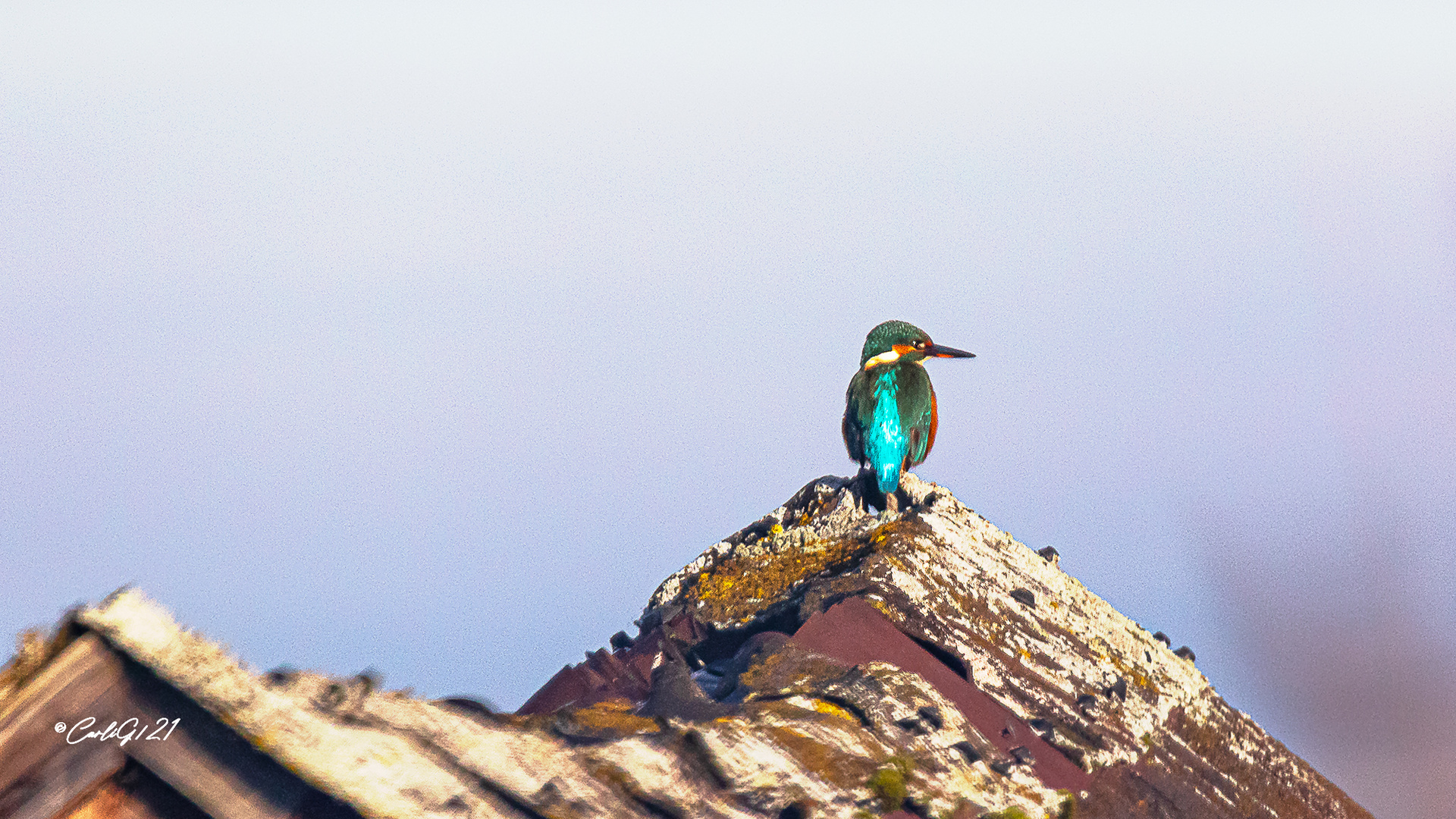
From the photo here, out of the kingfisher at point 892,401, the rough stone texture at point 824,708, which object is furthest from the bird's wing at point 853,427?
the rough stone texture at point 824,708

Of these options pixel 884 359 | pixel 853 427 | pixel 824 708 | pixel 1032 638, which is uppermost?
pixel 884 359

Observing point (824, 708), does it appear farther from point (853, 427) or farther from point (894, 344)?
point (894, 344)

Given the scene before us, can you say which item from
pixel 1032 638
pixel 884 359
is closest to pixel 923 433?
pixel 884 359

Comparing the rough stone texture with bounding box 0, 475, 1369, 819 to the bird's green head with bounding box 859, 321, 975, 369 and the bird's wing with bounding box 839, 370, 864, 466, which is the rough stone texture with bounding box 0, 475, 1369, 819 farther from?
the bird's green head with bounding box 859, 321, 975, 369

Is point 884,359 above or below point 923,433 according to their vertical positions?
above

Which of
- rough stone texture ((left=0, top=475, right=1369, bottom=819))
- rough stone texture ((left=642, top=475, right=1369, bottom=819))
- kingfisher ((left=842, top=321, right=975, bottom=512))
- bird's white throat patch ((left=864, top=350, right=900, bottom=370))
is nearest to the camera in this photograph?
rough stone texture ((left=0, top=475, right=1369, bottom=819))

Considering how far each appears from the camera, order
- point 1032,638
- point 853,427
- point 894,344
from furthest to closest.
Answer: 1. point 894,344
2. point 853,427
3. point 1032,638

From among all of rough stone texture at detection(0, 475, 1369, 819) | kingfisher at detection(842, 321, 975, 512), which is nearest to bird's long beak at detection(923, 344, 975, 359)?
kingfisher at detection(842, 321, 975, 512)

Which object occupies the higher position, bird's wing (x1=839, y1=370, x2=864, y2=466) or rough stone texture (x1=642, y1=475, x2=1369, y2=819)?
bird's wing (x1=839, y1=370, x2=864, y2=466)

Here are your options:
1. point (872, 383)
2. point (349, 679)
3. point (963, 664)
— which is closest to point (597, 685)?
point (963, 664)
